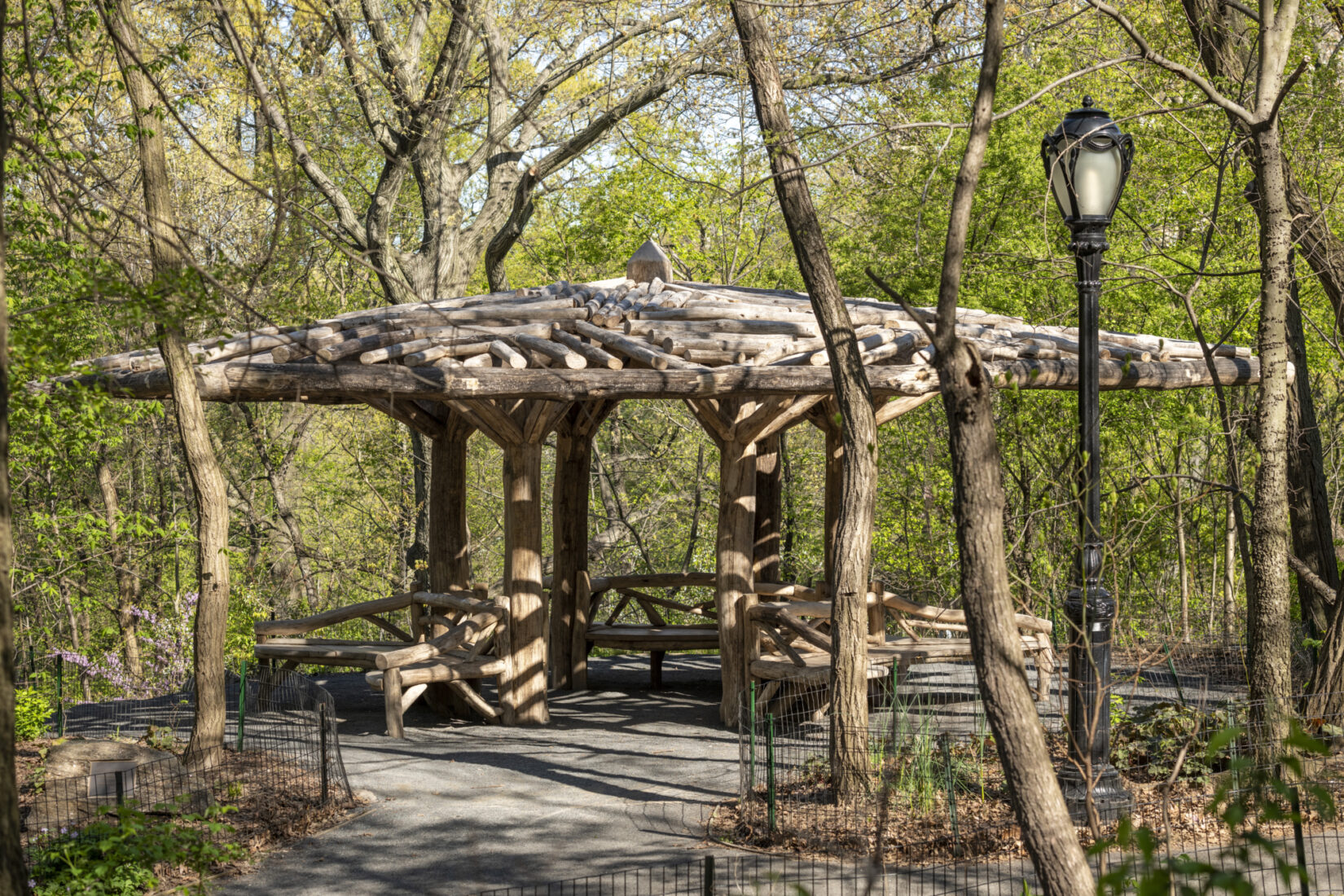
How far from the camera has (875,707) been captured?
29.6 feet

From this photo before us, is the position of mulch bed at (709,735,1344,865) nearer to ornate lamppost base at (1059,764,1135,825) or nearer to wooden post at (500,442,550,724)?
ornate lamppost base at (1059,764,1135,825)

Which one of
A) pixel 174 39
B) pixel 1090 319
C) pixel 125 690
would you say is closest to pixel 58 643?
pixel 125 690

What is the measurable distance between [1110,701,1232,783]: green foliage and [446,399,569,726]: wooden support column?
4.30 metres

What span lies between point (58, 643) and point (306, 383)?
11.4 metres

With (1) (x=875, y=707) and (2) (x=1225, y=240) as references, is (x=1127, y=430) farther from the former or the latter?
(1) (x=875, y=707)

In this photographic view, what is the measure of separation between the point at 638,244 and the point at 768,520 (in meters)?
6.88

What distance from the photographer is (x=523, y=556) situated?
945 centimetres

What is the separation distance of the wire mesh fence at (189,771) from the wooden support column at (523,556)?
5.18ft

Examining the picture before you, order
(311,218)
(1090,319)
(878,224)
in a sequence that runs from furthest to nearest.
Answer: (878,224) < (1090,319) < (311,218)

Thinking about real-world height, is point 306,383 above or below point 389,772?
above

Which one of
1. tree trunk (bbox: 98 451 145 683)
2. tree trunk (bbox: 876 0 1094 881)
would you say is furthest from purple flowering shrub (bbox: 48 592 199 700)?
tree trunk (bbox: 876 0 1094 881)

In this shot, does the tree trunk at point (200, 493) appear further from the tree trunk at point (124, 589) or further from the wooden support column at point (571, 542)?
the tree trunk at point (124, 589)

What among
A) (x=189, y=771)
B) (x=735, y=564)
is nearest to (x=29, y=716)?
(x=189, y=771)

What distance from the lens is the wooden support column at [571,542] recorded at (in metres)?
11.7
